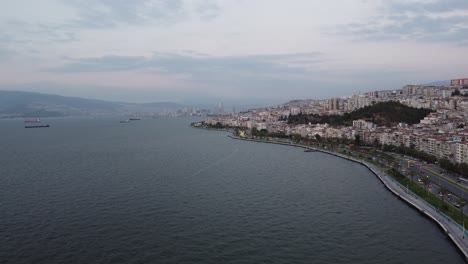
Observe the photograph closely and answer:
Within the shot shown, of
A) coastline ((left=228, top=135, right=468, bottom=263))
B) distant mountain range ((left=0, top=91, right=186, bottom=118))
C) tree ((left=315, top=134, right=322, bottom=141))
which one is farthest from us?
distant mountain range ((left=0, top=91, right=186, bottom=118))

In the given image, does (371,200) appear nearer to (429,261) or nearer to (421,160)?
(429,261)

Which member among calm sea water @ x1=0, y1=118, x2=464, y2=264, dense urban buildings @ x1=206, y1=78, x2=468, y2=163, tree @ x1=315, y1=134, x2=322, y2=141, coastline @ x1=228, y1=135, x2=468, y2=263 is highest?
dense urban buildings @ x1=206, y1=78, x2=468, y2=163

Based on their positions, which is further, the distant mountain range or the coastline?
the distant mountain range

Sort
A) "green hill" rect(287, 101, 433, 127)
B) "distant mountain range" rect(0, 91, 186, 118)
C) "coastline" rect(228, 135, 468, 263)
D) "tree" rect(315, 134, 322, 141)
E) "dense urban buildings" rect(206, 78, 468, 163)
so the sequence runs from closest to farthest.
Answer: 1. "coastline" rect(228, 135, 468, 263)
2. "dense urban buildings" rect(206, 78, 468, 163)
3. "tree" rect(315, 134, 322, 141)
4. "green hill" rect(287, 101, 433, 127)
5. "distant mountain range" rect(0, 91, 186, 118)

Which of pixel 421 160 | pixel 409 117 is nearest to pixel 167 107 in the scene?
pixel 409 117

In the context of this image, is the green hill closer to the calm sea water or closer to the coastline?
the calm sea water

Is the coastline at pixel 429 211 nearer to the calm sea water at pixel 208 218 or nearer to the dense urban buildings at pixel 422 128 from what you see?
the calm sea water at pixel 208 218

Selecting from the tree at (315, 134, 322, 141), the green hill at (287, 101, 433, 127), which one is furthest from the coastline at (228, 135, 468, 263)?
the green hill at (287, 101, 433, 127)

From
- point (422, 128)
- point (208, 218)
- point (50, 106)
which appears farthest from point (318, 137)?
point (50, 106)
